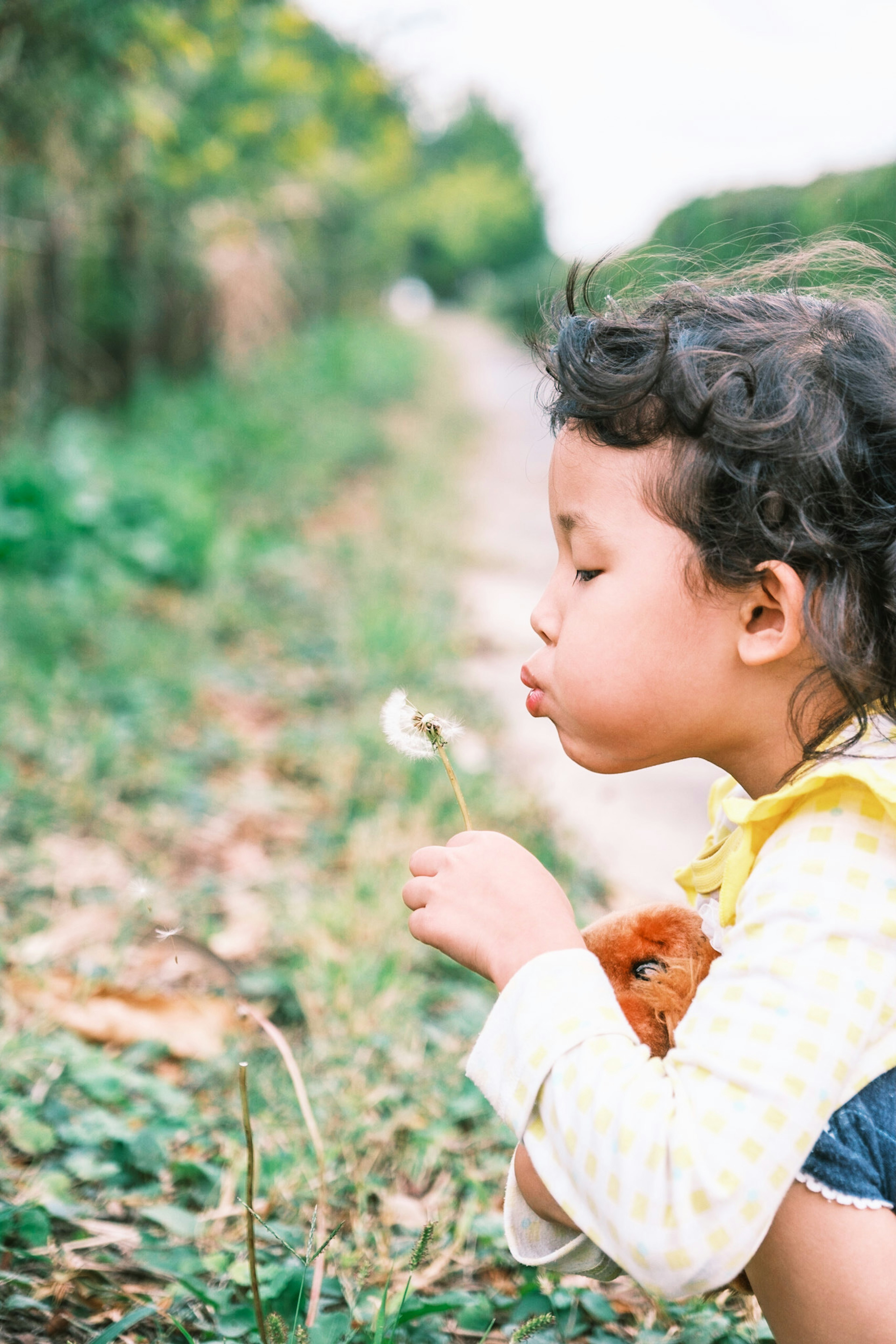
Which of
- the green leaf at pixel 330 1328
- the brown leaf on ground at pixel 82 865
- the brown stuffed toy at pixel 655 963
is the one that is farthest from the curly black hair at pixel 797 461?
the brown leaf on ground at pixel 82 865

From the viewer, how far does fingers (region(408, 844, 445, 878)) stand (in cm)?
111

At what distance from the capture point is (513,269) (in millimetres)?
42969

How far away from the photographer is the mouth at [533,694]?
1138mm

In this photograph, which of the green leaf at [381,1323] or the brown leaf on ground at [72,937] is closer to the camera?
the green leaf at [381,1323]

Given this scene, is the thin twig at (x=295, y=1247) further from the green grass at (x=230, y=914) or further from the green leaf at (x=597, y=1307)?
the green leaf at (x=597, y=1307)

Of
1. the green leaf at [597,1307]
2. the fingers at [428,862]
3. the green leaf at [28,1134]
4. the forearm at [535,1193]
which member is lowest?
the green leaf at [28,1134]

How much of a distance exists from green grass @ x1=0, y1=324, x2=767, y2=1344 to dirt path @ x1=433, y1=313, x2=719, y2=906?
156 mm

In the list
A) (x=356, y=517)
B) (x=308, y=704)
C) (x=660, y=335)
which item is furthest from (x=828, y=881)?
(x=356, y=517)

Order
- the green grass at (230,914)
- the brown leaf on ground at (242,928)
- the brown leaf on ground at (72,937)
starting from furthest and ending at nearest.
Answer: the brown leaf on ground at (242,928) → the brown leaf on ground at (72,937) → the green grass at (230,914)

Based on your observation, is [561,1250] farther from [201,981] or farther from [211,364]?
[211,364]

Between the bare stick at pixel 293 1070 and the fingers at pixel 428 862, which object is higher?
the fingers at pixel 428 862

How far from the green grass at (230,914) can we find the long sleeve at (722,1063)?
0.42 meters

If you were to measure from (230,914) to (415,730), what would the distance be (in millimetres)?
1161

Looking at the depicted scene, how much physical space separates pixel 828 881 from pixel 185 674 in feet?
8.38
